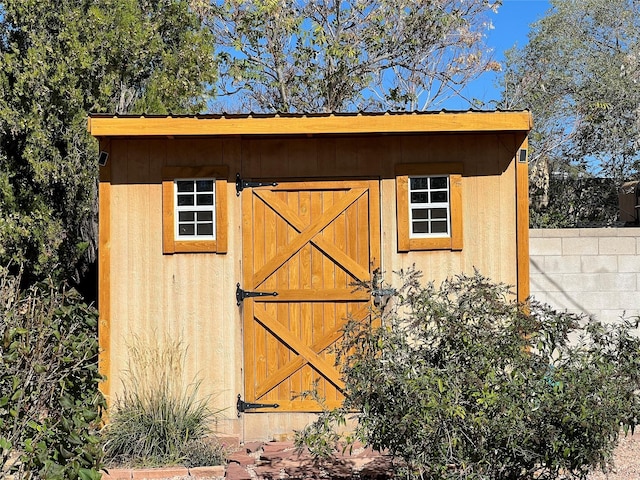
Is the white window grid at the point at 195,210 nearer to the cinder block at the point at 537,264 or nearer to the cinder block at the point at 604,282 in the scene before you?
the cinder block at the point at 537,264

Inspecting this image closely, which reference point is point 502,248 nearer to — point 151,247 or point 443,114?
point 443,114

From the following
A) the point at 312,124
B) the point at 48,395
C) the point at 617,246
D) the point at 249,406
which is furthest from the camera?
the point at 617,246

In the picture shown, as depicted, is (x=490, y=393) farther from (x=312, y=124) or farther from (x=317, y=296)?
(x=312, y=124)

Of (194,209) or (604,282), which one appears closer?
(194,209)

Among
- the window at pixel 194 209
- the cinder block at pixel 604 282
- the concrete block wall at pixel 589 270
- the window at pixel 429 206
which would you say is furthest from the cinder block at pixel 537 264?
the window at pixel 194 209

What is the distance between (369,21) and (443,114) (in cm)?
982

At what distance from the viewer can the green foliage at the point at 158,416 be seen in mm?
5684

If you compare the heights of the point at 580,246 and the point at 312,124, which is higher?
the point at 312,124

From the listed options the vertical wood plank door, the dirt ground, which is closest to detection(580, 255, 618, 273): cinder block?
the dirt ground

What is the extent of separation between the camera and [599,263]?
8.13 meters

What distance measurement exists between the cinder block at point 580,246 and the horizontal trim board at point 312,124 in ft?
7.66

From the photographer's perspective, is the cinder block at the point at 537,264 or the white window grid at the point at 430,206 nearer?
the white window grid at the point at 430,206

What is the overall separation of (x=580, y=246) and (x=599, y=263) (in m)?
0.27

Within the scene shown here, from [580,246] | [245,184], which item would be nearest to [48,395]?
[245,184]
